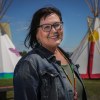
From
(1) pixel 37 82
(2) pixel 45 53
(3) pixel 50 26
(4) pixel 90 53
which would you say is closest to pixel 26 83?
(1) pixel 37 82

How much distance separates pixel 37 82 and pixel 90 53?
10348mm

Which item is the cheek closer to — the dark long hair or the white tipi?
the dark long hair

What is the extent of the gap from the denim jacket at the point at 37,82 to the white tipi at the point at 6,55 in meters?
10.0

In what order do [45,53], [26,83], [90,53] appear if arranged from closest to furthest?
[26,83], [45,53], [90,53]

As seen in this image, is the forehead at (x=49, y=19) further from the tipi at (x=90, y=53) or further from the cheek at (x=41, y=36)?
the tipi at (x=90, y=53)

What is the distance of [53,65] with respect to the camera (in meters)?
1.58

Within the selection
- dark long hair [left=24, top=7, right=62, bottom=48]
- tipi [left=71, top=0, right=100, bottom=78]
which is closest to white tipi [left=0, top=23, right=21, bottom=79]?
tipi [left=71, top=0, right=100, bottom=78]

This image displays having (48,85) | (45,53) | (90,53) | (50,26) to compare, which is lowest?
(90,53)

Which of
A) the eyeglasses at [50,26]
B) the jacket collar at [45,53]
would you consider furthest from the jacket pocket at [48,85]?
the eyeglasses at [50,26]

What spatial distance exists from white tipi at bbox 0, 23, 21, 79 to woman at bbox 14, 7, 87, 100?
9.86 metres

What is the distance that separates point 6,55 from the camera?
12.1m

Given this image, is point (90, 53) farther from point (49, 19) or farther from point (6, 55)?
point (49, 19)

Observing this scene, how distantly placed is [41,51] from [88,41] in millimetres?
10610

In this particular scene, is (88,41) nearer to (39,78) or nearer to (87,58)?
(87,58)
